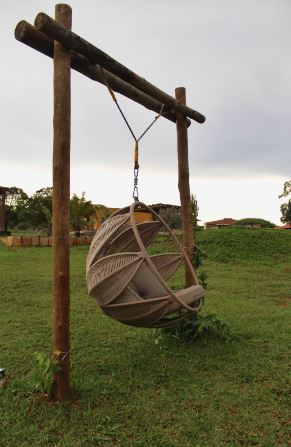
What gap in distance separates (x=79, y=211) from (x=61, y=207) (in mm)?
15281

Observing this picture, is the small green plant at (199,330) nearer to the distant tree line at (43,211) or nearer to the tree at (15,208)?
the distant tree line at (43,211)

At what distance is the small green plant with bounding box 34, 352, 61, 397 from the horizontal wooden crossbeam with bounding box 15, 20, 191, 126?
242cm

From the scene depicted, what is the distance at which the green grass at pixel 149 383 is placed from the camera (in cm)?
280

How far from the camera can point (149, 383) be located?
11.8 ft

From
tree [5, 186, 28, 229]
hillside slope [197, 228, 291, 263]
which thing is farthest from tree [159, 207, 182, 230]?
tree [5, 186, 28, 229]

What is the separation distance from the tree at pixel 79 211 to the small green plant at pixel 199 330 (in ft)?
44.6

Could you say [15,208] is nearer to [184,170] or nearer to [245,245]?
[245,245]

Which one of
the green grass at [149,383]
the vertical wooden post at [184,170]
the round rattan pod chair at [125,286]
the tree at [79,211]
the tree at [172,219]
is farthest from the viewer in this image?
the tree at [172,219]

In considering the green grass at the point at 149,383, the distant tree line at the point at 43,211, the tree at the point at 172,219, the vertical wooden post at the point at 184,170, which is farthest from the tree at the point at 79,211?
the vertical wooden post at the point at 184,170

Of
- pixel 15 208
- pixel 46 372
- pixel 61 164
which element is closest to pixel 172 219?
pixel 15 208

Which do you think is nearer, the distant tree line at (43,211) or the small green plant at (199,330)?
the small green plant at (199,330)

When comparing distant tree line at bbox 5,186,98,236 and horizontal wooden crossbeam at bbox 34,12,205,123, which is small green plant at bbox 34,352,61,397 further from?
distant tree line at bbox 5,186,98,236

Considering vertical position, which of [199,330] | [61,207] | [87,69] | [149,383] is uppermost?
[87,69]

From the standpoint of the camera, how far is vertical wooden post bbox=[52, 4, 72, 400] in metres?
3.14
